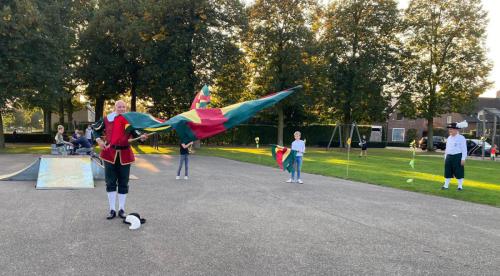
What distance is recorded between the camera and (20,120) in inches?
3664

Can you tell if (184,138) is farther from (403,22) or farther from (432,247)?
(403,22)

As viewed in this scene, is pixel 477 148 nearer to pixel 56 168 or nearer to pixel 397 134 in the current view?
pixel 397 134

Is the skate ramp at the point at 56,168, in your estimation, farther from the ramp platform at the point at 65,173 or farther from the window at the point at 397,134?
the window at the point at 397,134

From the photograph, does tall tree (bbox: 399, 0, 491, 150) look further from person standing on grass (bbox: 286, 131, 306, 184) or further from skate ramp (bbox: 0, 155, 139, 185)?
skate ramp (bbox: 0, 155, 139, 185)

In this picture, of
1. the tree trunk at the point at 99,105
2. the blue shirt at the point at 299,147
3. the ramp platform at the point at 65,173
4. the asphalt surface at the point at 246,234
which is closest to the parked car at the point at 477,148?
the blue shirt at the point at 299,147

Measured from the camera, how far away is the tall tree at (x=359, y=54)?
38781 millimetres

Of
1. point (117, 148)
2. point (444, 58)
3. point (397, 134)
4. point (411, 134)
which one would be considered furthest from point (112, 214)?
point (397, 134)

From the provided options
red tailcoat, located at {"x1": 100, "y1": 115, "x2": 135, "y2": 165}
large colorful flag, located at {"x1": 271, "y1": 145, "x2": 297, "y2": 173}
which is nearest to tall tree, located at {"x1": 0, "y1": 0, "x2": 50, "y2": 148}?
large colorful flag, located at {"x1": 271, "y1": 145, "x2": 297, "y2": 173}

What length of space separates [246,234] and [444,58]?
41515 mm

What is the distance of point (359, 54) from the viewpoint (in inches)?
1560

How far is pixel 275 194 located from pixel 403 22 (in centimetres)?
3468

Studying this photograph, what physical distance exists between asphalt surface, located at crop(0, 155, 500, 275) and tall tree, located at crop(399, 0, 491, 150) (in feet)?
109

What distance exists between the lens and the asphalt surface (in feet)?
17.6

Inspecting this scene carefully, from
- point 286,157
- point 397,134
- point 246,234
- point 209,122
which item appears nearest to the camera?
point 209,122
